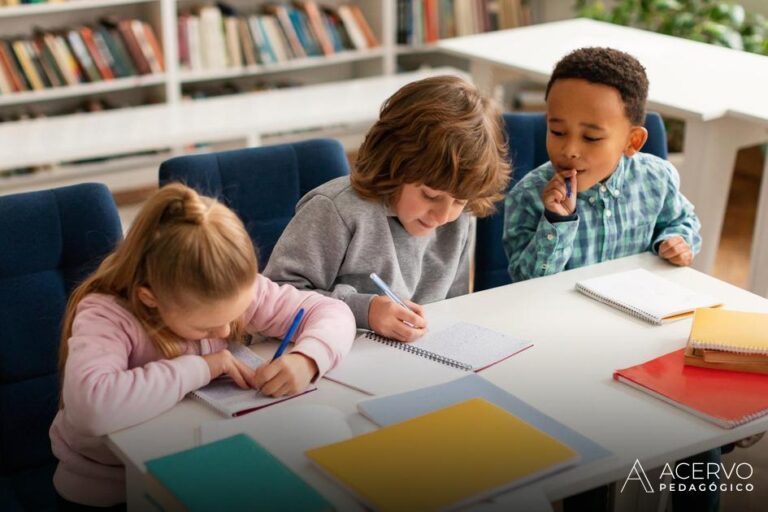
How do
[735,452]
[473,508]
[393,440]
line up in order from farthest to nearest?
[735,452] < [393,440] < [473,508]

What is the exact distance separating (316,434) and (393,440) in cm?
11

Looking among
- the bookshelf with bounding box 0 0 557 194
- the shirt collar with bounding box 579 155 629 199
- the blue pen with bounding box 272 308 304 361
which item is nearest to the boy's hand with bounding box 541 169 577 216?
the shirt collar with bounding box 579 155 629 199

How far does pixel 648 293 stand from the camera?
190 cm

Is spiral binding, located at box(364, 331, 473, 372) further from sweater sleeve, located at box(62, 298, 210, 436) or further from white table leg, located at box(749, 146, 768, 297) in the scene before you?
white table leg, located at box(749, 146, 768, 297)

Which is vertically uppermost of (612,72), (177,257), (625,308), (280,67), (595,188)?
(612,72)

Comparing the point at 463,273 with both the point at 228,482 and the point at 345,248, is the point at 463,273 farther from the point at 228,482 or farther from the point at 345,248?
the point at 228,482

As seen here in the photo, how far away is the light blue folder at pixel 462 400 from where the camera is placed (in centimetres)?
142

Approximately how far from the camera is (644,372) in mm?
1608

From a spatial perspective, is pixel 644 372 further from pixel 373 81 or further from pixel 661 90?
pixel 373 81

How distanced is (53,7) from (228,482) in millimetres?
3293

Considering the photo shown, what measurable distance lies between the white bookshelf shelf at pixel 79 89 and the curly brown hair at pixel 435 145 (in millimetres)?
2736

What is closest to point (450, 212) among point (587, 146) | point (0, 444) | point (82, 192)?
point (587, 146)

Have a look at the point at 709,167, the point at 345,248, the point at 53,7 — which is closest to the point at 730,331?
the point at 345,248

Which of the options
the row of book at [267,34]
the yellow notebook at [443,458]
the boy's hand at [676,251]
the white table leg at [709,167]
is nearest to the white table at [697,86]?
the white table leg at [709,167]
